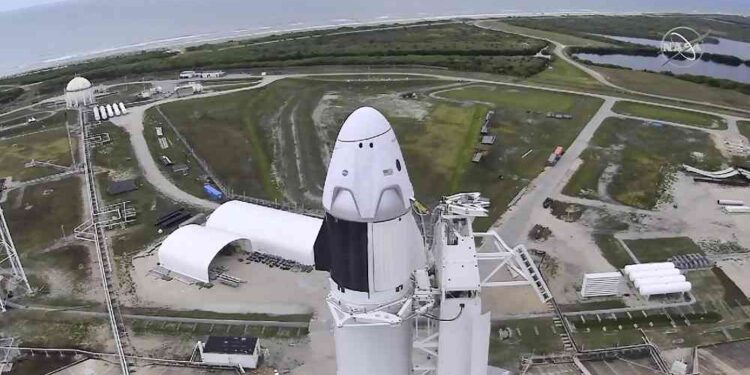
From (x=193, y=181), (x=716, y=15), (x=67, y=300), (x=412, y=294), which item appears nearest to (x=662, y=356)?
(x=412, y=294)

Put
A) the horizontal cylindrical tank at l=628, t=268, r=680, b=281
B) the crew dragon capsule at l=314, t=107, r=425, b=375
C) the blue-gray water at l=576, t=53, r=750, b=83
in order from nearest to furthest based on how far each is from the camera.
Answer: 1. the crew dragon capsule at l=314, t=107, r=425, b=375
2. the horizontal cylindrical tank at l=628, t=268, r=680, b=281
3. the blue-gray water at l=576, t=53, r=750, b=83

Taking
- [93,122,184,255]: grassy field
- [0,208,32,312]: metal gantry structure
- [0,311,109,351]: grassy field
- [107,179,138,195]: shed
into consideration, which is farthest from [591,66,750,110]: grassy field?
[0,208,32,312]: metal gantry structure

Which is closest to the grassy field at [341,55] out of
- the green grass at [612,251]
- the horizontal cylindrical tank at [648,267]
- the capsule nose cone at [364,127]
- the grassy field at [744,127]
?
the grassy field at [744,127]

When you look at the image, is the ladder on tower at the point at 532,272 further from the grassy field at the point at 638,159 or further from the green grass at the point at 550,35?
the green grass at the point at 550,35

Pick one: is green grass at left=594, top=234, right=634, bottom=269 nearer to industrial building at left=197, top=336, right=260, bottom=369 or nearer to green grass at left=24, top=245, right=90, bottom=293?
industrial building at left=197, top=336, right=260, bottom=369

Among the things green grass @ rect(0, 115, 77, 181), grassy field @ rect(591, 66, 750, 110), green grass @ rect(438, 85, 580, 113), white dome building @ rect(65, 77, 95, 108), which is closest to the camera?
green grass @ rect(0, 115, 77, 181)

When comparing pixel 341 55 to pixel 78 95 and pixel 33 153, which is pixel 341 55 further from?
pixel 33 153

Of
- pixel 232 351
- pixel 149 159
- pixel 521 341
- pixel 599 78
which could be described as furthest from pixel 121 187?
pixel 599 78
